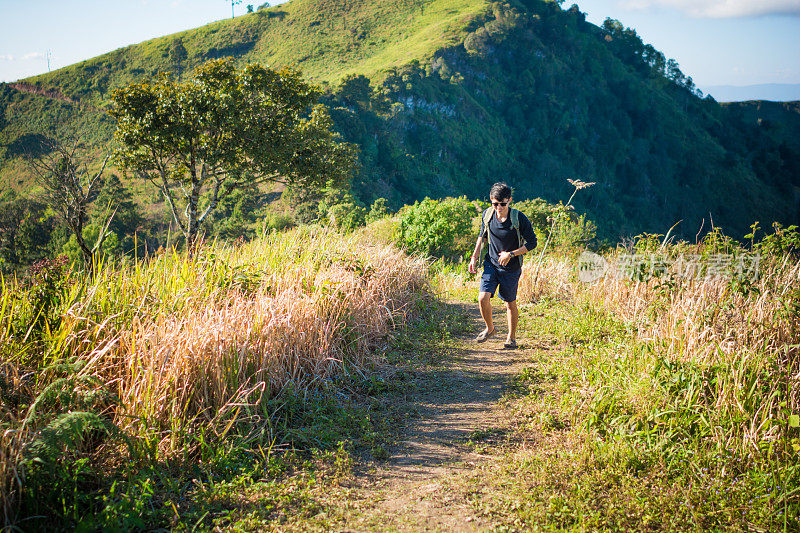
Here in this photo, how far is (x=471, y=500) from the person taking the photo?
244cm

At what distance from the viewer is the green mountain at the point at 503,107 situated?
53531 mm

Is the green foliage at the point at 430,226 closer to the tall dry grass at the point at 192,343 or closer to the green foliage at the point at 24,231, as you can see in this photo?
the tall dry grass at the point at 192,343

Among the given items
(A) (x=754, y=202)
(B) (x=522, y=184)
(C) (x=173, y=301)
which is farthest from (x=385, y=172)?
(A) (x=754, y=202)

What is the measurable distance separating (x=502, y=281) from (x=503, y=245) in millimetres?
380

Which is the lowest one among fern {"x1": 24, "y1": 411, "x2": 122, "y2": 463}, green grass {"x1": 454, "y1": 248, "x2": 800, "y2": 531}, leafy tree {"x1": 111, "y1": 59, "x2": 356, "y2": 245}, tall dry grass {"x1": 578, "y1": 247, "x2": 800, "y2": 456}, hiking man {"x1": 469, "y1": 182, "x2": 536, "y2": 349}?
green grass {"x1": 454, "y1": 248, "x2": 800, "y2": 531}

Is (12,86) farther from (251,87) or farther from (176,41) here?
(251,87)

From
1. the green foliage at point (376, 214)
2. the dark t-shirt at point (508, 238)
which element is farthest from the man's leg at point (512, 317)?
the green foliage at point (376, 214)

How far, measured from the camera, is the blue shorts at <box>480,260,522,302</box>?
4.55 metres

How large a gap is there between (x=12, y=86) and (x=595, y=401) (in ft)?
231

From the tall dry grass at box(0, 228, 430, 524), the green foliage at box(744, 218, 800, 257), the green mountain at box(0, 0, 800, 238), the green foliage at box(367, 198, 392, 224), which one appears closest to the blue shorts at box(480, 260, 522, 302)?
the tall dry grass at box(0, 228, 430, 524)

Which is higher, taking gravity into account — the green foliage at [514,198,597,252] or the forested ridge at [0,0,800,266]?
the forested ridge at [0,0,800,266]

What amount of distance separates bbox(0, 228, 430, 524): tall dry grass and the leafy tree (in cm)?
1238

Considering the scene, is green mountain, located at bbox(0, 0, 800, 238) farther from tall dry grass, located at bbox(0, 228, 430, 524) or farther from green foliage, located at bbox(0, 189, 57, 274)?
tall dry grass, located at bbox(0, 228, 430, 524)

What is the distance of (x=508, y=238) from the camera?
443 cm
